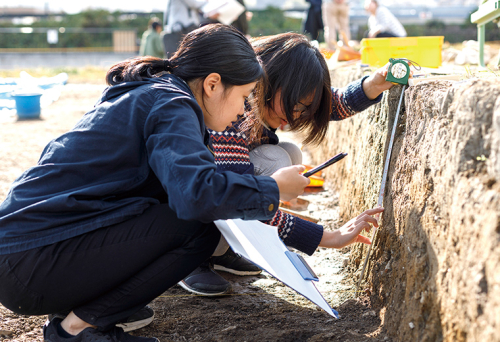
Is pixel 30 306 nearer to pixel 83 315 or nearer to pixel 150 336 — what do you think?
pixel 83 315

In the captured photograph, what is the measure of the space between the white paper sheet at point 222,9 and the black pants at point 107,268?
11.7 ft

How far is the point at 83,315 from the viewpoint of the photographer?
1326 mm

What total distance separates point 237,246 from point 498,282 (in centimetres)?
71

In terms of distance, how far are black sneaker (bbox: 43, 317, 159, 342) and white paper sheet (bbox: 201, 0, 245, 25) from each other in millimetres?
3664

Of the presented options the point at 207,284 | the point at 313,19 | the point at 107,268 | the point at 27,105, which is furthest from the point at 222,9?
the point at 313,19

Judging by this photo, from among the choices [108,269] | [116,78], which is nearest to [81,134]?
[116,78]

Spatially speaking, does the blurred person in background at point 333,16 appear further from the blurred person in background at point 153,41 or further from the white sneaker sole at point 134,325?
the white sneaker sole at point 134,325

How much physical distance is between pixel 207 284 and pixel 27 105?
4890 millimetres

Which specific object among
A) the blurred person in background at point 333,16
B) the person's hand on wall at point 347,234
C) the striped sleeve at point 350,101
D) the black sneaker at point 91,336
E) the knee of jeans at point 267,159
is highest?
the blurred person in background at point 333,16

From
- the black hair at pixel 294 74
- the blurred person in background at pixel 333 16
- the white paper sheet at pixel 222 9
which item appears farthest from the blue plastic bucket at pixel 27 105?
the black hair at pixel 294 74

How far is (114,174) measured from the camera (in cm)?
126

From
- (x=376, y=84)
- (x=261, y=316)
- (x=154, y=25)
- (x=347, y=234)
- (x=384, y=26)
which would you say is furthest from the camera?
(x=154, y=25)

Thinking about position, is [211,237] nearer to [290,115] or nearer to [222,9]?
[290,115]

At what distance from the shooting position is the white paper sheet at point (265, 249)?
1.31 meters
